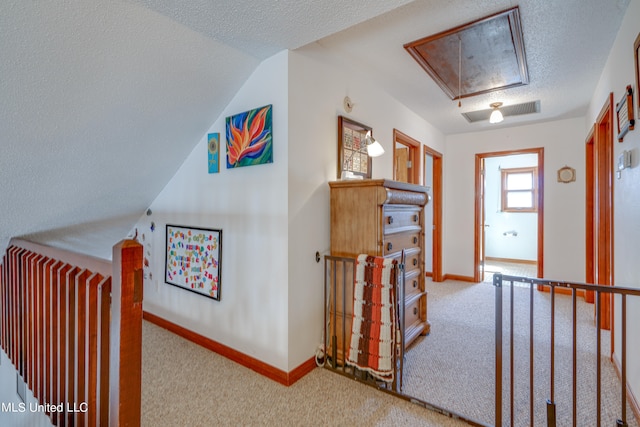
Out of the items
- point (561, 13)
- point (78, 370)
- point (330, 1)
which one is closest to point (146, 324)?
point (78, 370)

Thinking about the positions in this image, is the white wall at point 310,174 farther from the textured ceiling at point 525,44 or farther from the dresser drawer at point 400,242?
the dresser drawer at point 400,242

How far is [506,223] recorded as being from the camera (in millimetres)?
6875

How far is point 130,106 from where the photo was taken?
2012 mm

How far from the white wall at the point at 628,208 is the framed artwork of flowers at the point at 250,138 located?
2.20 meters

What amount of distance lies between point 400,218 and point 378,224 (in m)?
0.42

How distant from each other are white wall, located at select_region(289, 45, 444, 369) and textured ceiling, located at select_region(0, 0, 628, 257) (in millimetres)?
176

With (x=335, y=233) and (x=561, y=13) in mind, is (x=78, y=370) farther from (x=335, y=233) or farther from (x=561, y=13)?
(x=561, y=13)

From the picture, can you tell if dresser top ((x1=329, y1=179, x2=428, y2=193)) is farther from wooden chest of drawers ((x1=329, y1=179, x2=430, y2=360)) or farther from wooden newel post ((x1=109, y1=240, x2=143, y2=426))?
wooden newel post ((x1=109, y1=240, x2=143, y2=426))

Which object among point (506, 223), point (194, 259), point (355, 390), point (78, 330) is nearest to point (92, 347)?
point (78, 330)

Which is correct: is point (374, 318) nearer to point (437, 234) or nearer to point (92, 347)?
point (92, 347)

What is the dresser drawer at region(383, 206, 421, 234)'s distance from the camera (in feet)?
7.69

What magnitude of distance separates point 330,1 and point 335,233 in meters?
1.52

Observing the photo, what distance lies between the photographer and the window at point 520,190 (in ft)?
21.5

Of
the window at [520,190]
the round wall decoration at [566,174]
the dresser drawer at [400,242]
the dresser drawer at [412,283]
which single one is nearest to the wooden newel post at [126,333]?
the dresser drawer at [400,242]
